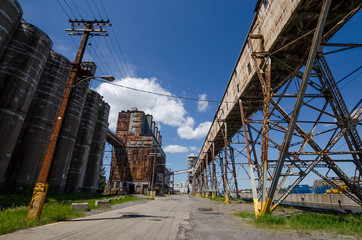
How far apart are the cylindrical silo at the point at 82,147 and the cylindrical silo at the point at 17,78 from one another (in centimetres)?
769

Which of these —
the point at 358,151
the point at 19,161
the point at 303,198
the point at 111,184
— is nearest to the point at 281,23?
the point at 358,151

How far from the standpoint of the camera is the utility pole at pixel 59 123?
669cm

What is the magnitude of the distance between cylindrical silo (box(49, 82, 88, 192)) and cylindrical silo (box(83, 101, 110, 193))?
6963 millimetres

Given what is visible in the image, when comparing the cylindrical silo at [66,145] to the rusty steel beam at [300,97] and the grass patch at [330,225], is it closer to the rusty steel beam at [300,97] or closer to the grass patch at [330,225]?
the rusty steel beam at [300,97]

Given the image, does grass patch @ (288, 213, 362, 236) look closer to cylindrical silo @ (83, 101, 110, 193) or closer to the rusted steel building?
cylindrical silo @ (83, 101, 110, 193)

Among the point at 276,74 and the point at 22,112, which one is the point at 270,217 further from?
the point at 22,112

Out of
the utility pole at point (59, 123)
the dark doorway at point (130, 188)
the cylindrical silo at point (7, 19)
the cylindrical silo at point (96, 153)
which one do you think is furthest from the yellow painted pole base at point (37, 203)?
the dark doorway at point (130, 188)

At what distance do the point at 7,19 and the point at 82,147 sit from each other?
1654 centimetres

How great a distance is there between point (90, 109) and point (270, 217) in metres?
28.0

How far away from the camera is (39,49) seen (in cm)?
1761

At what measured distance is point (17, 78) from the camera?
1553 cm

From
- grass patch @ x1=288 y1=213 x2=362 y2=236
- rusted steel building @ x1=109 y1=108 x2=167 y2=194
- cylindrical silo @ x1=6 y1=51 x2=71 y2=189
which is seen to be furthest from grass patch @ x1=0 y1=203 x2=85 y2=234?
rusted steel building @ x1=109 y1=108 x2=167 y2=194

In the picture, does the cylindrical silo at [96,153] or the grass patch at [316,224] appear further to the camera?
the cylindrical silo at [96,153]

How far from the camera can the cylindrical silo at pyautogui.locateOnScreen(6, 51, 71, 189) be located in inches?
650
